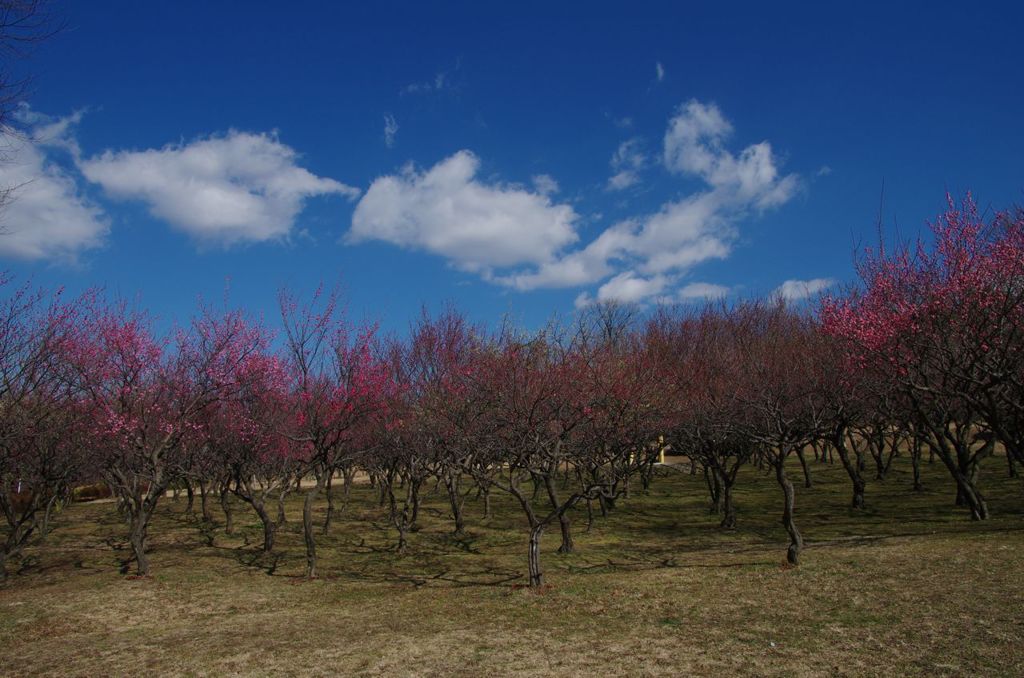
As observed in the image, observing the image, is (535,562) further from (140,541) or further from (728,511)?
(140,541)

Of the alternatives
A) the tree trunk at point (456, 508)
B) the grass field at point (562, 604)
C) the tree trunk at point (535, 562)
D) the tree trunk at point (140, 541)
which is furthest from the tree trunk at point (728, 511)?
the tree trunk at point (140, 541)

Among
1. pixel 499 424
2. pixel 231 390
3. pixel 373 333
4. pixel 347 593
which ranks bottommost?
pixel 347 593

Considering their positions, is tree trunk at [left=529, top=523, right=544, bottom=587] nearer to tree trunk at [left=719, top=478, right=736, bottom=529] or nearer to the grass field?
the grass field

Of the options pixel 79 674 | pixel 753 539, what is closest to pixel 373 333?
pixel 79 674

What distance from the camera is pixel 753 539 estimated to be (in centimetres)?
1822

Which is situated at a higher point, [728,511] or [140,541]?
[140,541]

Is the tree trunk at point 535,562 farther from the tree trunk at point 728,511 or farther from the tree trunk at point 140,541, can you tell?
the tree trunk at point 140,541

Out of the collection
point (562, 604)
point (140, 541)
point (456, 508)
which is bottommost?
point (562, 604)

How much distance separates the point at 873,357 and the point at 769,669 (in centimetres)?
1305

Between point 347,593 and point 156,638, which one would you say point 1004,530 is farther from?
point 156,638

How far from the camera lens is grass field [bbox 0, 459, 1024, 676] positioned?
848 centimetres

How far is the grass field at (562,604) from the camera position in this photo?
848 cm

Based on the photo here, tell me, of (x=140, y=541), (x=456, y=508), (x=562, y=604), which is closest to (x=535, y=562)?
(x=562, y=604)

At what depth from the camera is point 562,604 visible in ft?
38.2
